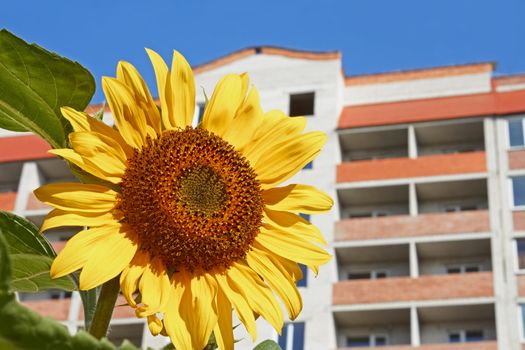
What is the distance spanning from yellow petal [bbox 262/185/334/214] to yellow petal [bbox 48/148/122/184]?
162 mm

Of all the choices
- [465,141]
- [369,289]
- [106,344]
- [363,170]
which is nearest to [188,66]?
[106,344]

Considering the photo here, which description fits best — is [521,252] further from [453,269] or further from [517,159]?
[517,159]

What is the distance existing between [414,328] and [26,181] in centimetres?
1403

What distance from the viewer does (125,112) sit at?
90 centimetres

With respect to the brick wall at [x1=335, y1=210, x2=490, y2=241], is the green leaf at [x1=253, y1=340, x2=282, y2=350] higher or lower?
lower

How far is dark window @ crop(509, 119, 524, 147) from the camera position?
29.7 meters

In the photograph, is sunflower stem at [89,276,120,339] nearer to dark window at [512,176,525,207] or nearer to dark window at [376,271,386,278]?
dark window at [512,176,525,207]

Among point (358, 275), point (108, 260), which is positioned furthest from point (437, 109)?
point (108, 260)

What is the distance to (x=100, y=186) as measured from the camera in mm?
865

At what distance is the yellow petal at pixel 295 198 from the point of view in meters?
0.96

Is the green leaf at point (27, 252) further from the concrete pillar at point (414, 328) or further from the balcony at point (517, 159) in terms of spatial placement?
the balcony at point (517, 159)

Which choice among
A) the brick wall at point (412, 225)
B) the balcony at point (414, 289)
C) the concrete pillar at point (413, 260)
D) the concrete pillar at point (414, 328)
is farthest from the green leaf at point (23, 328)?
the brick wall at point (412, 225)

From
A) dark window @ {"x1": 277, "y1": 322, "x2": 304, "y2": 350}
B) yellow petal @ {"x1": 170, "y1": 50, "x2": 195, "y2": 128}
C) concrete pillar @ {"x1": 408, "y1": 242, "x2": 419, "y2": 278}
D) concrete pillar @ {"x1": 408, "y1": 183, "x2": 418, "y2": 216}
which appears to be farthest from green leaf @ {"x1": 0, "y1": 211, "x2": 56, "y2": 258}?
concrete pillar @ {"x1": 408, "y1": 183, "x2": 418, "y2": 216}

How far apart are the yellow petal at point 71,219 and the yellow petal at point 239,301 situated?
4.6 inches
